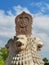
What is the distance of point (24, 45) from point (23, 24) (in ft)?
2.90

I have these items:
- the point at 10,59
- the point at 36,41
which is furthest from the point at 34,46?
the point at 10,59

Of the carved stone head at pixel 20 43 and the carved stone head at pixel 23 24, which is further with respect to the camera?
the carved stone head at pixel 23 24

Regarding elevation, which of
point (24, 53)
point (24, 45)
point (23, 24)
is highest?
point (23, 24)

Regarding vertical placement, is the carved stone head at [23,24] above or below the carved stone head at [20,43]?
above

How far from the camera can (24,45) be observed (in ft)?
28.2

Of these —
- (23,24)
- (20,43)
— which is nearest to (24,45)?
(20,43)

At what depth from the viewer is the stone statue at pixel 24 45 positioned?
28.0ft

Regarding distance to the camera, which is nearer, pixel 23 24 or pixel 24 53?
pixel 24 53

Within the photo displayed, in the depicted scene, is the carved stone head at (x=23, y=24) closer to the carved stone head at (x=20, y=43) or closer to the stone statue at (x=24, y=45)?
the stone statue at (x=24, y=45)

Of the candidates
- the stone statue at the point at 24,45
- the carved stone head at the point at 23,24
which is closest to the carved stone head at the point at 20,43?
the stone statue at the point at 24,45

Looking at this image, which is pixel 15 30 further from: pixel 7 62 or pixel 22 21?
pixel 7 62

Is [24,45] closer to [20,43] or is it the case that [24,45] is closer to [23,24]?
[20,43]

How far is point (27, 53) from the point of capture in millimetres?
8625

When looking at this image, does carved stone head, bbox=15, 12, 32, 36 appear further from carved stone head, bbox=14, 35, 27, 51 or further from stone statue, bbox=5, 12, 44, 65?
carved stone head, bbox=14, 35, 27, 51
